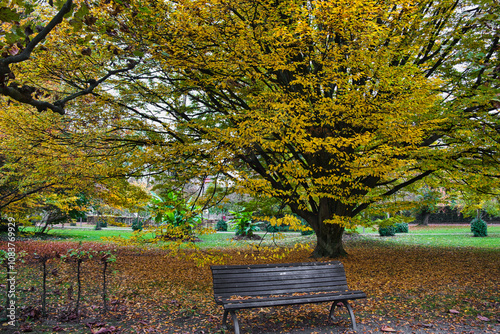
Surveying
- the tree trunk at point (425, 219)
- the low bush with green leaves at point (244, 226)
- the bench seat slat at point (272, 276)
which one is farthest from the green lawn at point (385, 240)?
the tree trunk at point (425, 219)

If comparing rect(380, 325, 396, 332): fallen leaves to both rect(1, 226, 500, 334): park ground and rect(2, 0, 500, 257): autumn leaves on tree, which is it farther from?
rect(2, 0, 500, 257): autumn leaves on tree

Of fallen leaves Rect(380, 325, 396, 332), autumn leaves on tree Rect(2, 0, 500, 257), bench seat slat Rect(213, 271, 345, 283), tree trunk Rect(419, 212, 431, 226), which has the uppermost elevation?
autumn leaves on tree Rect(2, 0, 500, 257)

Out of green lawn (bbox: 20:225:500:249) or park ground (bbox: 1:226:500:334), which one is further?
green lawn (bbox: 20:225:500:249)

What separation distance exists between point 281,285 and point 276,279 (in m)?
0.10

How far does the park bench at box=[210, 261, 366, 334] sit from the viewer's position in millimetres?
3916

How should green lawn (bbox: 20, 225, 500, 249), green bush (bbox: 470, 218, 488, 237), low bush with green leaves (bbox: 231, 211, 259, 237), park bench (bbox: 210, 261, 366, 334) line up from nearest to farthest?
park bench (bbox: 210, 261, 366, 334) < green lawn (bbox: 20, 225, 500, 249) < low bush with green leaves (bbox: 231, 211, 259, 237) < green bush (bbox: 470, 218, 488, 237)

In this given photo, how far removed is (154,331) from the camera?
3930 mm

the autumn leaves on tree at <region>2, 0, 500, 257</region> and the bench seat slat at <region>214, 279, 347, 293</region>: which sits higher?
the autumn leaves on tree at <region>2, 0, 500, 257</region>

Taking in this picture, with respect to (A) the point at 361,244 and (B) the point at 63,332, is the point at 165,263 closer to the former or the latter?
(B) the point at 63,332

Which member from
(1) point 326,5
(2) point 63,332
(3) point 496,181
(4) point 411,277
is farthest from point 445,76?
(2) point 63,332

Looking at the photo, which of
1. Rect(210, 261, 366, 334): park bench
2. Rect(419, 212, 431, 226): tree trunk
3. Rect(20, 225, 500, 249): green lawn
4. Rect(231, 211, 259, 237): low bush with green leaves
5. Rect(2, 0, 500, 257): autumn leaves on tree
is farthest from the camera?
Rect(419, 212, 431, 226): tree trunk

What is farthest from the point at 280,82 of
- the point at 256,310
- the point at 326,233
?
the point at 256,310

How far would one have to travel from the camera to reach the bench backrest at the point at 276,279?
4.14 meters

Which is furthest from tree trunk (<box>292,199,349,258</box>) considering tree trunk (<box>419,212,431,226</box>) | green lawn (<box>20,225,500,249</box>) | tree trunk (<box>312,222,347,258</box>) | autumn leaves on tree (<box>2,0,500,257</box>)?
tree trunk (<box>419,212,431,226</box>)
